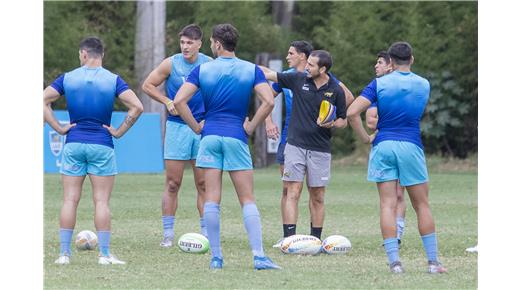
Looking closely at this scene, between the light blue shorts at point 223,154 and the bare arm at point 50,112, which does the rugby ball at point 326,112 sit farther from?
the bare arm at point 50,112

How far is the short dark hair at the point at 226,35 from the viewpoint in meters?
9.38

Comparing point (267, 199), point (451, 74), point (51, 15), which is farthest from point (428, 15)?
point (267, 199)

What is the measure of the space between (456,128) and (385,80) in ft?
71.0

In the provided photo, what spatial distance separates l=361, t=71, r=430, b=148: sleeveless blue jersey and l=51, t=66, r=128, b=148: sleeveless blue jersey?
2.16m

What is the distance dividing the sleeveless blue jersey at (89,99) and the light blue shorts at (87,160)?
5cm

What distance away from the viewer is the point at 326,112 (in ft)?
35.1

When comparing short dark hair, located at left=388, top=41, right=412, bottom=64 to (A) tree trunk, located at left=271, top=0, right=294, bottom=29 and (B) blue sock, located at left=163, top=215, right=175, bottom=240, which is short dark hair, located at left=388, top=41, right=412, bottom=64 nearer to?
(B) blue sock, located at left=163, top=215, right=175, bottom=240

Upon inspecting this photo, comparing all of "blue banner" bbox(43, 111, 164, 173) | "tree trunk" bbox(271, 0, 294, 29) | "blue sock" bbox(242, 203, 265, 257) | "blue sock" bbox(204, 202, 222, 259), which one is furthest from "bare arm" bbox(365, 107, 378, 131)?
"tree trunk" bbox(271, 0, 294, 29)

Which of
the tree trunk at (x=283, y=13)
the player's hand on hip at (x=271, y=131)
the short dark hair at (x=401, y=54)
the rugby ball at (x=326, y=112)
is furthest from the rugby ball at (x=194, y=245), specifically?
the tree trunk at (x=283, y=13)

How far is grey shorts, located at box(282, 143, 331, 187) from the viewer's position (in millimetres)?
11086

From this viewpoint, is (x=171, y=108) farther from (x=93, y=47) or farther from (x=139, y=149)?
(x=139, y=149)

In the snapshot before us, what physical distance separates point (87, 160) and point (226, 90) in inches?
55.1

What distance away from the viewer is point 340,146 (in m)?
31.8

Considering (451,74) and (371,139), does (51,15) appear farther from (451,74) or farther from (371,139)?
(371,139)
